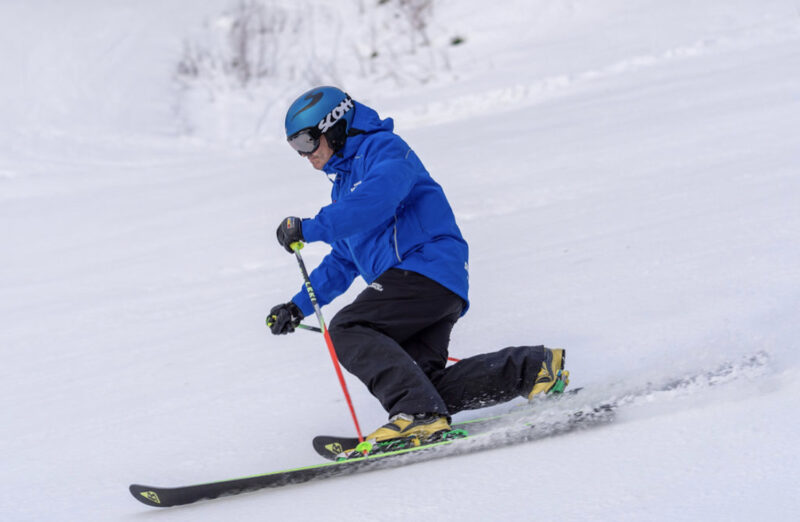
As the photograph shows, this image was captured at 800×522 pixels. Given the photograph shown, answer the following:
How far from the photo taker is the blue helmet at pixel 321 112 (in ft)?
9.57

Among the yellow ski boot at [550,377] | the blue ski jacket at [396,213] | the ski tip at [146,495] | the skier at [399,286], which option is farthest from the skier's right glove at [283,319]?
the yellow ski boot at [550,377]

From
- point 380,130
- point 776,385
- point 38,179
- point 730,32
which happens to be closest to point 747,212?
point 776,385

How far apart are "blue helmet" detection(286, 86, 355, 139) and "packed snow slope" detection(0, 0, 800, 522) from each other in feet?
4.12

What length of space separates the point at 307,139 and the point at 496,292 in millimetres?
2134

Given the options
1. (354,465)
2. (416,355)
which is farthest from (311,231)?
(354,465)

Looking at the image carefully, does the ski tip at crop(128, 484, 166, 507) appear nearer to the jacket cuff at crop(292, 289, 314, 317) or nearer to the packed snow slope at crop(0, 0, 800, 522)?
the packed snow slope at crop(0, 0, 800, 522)

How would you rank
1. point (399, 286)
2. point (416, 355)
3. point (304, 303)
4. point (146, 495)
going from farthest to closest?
point (304, 303) → point (416, 355) → point (399, 286) → point (146, 495)

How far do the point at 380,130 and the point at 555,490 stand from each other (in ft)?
4.80

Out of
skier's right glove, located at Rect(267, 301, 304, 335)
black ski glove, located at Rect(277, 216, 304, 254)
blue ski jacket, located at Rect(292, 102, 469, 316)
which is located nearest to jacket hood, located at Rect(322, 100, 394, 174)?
blue ski jacket, located at Rect(292, 102, 469, 316)

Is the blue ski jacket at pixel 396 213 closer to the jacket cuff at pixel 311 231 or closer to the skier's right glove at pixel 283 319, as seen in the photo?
the jacket cuff at pixel 311 231

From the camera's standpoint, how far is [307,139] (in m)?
2.95

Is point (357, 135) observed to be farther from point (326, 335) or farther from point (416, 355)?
point (416, 355)

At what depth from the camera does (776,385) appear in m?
2.59

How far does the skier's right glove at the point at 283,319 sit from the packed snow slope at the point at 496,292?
503 mm
